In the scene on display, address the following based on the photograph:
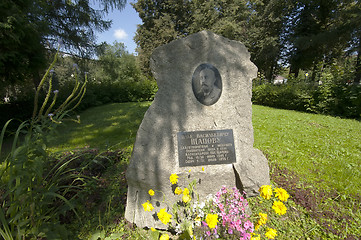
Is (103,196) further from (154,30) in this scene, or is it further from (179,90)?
(154,30)

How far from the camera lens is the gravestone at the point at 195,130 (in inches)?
80.9

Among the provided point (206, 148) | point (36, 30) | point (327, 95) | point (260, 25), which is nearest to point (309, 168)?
point (206, 148)

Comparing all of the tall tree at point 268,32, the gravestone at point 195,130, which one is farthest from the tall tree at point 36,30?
the tall tree at point 268,32

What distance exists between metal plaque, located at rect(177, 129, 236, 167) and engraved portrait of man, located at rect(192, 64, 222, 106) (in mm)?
425

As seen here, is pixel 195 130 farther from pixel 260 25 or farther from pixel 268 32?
pixel 260 25

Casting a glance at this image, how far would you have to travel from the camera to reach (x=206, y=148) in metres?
2.20

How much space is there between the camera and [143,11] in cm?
2216

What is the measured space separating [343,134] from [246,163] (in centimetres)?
471

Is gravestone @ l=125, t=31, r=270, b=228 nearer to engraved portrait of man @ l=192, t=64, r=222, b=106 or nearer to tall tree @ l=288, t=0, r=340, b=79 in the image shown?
engraved portrait of man @ l=192, t=64, r=222, b=106

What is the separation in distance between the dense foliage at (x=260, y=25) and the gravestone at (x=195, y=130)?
12.7 metres

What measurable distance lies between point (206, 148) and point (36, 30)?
7.34m

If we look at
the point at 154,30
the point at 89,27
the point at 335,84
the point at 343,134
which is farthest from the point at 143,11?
the point at 343,134

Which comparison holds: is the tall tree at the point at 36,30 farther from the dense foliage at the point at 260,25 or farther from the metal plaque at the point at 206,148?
the dense foliage at the point at 260,25

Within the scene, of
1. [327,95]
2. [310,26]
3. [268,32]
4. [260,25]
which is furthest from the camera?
[260,25]
